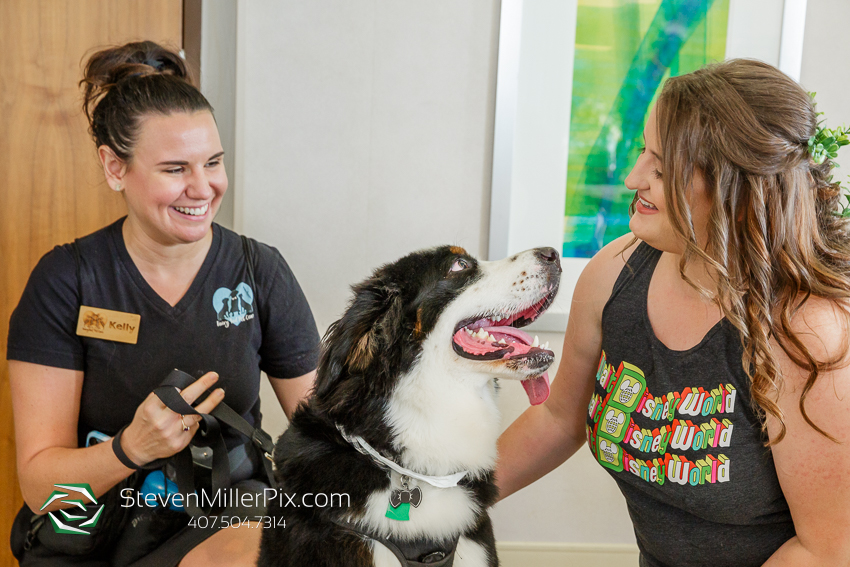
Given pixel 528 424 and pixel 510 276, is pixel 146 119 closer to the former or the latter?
pixel 510 276

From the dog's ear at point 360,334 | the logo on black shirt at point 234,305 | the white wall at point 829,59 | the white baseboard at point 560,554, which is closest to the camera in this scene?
the dog's ear at point 360,334

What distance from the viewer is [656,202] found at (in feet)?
3.31

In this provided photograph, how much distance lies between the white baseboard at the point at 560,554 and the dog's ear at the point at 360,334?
58.8 inches

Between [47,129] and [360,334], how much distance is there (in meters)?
1.59

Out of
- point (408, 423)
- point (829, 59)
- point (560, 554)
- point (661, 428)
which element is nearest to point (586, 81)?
point (829, 59)

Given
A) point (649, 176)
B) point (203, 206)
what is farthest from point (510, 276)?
point (203, 206)

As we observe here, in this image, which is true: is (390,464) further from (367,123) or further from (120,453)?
(367,123)

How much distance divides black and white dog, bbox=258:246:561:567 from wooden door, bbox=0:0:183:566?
141cm

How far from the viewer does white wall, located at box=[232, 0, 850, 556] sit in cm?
196

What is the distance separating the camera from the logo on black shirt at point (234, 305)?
4.58 ft

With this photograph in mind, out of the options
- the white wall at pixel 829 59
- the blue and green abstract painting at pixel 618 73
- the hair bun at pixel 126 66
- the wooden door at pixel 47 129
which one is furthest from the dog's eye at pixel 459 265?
the white wall at pixel 829 59

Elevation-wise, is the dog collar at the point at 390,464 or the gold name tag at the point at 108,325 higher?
the gold name tag at the point at 108,325

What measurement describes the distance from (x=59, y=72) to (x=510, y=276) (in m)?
1.74

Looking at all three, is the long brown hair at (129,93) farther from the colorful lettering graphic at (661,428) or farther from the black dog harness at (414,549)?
the colorful lettering graphic at (661,428)
